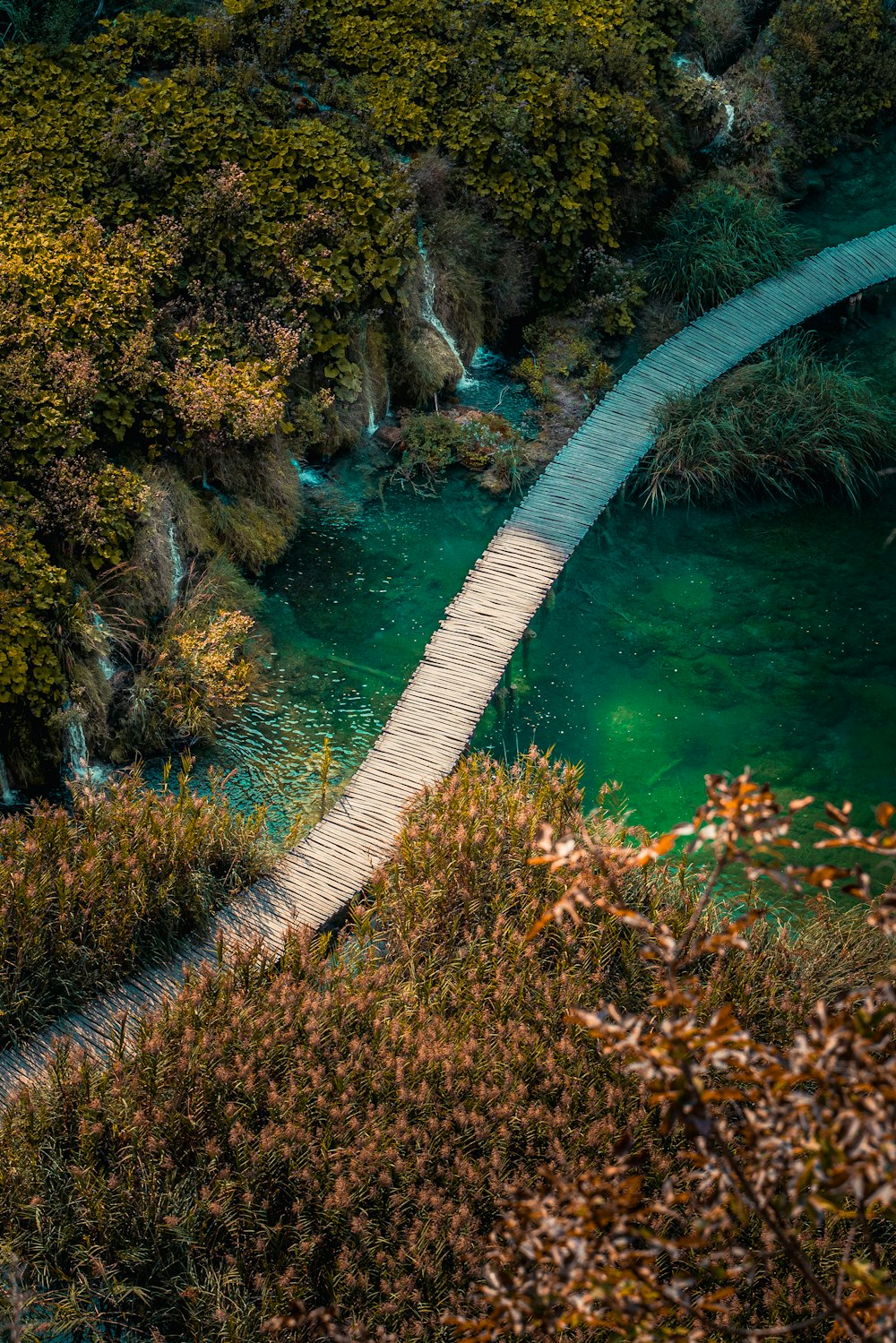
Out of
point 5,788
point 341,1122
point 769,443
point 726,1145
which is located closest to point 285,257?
point 769,443

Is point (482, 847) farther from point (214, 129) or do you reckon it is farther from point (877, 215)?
point (877, 215)

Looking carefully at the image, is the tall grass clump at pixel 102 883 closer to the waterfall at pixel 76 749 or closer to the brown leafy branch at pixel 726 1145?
the waterfall at pixel 76 749

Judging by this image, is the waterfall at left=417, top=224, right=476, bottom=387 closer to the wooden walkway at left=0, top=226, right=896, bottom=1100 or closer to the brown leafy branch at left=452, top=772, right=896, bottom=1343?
the wooden walkway at left=0, top=226, right=896, bottom=1100

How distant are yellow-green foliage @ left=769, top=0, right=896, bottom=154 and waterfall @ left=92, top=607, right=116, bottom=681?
12.5 meters

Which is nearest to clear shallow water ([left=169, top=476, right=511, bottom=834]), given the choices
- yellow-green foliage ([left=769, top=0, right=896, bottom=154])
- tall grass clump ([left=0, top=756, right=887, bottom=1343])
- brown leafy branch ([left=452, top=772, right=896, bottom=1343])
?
→ tall grass clump ([left=0, top=756, right=887, bottom=1343])

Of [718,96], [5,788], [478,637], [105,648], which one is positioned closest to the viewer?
[5,788]

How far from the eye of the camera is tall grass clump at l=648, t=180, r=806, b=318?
14.9 metres

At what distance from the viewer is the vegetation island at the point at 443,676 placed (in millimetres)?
5762

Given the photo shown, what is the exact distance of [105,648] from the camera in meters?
9.75

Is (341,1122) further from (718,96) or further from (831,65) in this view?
(831,65)

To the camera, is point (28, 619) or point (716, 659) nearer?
point (28, 619)

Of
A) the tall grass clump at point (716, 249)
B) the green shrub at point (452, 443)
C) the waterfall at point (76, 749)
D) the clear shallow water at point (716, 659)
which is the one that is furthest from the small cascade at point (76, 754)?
the tall grass clump at point (716, 249)

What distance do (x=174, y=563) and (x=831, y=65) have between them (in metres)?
12.7

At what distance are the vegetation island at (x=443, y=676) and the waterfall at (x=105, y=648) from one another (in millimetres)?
79
